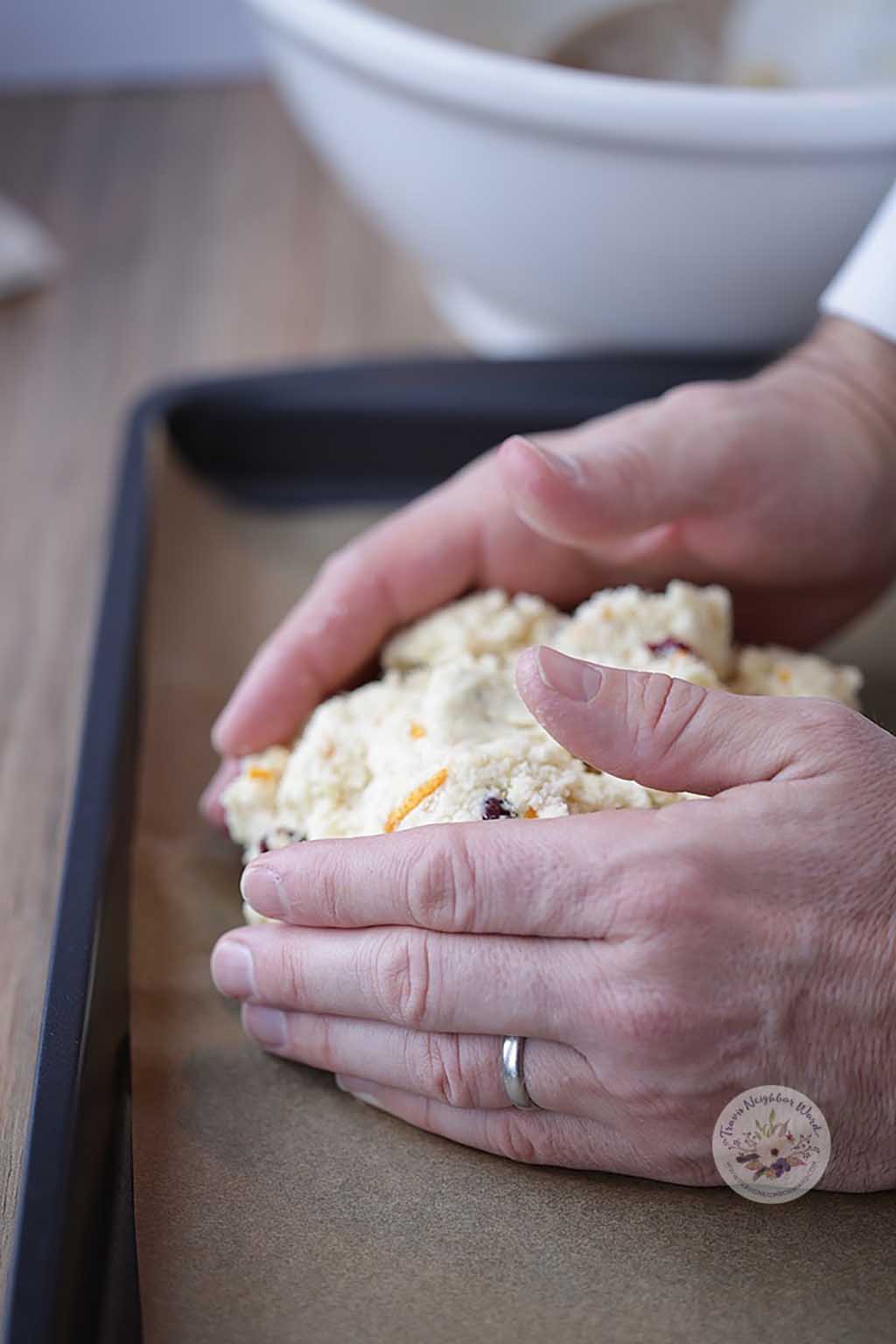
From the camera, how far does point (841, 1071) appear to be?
65 cm

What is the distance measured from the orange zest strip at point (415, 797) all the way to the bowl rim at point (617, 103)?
54 centimetres

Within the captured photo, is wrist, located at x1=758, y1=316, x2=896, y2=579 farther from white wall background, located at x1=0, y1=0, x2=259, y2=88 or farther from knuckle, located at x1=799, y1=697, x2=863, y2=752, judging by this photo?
white wall background, located at x1=0, y1=0, x2=259, y2=88

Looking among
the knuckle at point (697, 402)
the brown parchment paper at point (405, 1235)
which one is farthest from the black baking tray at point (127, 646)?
the knuckle at point (697, 402)

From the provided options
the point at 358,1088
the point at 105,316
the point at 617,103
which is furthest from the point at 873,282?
the point at 105,316

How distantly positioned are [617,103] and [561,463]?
0.31 metres

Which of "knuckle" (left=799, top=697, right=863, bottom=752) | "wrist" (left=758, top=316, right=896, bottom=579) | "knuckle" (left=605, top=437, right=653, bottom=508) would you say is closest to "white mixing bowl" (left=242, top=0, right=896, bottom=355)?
"wrist" (left=758, top=316, right=896, bottom=579)

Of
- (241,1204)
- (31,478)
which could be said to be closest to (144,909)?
(241,1204)

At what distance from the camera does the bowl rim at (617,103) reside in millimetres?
957

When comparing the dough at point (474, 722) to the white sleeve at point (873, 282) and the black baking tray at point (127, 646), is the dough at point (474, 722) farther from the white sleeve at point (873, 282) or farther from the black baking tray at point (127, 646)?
the white sleeve at point (873, 282)

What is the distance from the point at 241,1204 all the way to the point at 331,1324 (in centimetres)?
8

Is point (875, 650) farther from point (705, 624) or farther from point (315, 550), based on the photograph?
point (315, 550)

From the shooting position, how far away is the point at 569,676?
2.15ft

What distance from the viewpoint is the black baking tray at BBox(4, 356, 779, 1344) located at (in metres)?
0.63

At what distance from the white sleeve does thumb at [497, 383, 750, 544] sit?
140 mm
